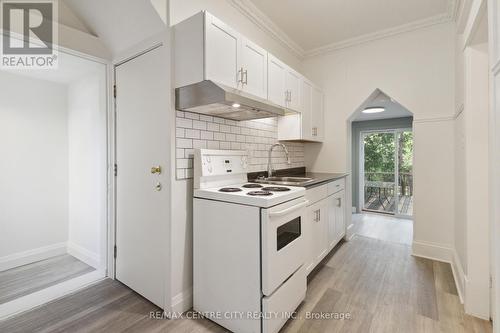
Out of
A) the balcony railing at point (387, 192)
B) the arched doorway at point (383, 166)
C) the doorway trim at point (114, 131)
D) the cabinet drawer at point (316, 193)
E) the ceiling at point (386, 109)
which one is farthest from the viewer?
the balcony railing at point (387, 192)

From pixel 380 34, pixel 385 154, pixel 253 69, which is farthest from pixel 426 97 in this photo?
pixel 385 154

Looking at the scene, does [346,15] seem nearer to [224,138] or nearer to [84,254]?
[224,138]

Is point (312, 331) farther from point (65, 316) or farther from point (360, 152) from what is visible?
point (360, 152)

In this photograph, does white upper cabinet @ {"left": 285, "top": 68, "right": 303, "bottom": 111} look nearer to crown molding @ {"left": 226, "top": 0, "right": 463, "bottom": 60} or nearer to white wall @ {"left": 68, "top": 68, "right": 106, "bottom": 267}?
crown molding @ {"left": 226, "top": 0, "right": 463, "bottom": 60}

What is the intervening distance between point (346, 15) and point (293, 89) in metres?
1.05

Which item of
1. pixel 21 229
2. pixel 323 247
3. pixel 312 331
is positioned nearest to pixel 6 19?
pixel 21 229

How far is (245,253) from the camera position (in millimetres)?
1510

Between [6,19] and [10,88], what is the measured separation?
1.18 m

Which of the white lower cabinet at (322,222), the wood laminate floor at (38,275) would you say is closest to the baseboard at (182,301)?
the white lower cabinet at (322,222)

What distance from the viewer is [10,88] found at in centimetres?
258

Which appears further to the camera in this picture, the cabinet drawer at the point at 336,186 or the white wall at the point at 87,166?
the cabinet drawer at the point at 336,186

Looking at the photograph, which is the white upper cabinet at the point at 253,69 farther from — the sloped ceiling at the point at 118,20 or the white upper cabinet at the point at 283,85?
the sloped ceiling at the point at 118,20

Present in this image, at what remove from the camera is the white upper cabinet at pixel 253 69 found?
1966 mm

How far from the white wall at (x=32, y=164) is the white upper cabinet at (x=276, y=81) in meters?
2.61
